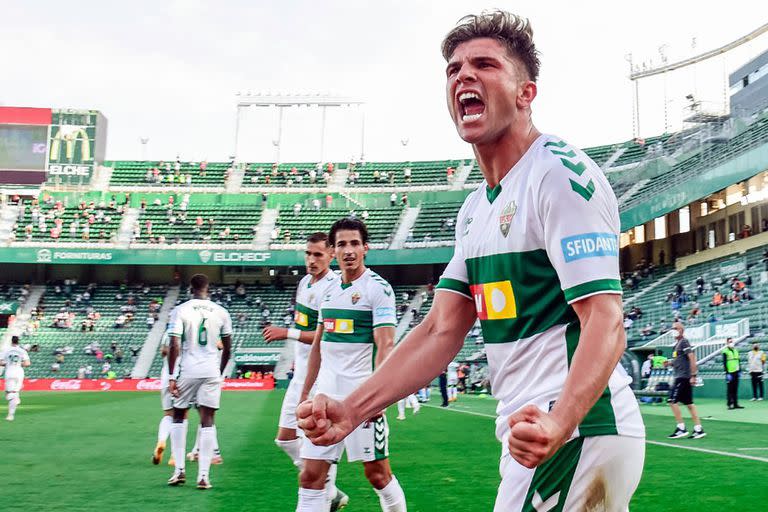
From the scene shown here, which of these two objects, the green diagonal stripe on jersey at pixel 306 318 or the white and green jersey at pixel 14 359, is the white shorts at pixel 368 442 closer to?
the green diagonal stripe on jersey at pixel 306 318

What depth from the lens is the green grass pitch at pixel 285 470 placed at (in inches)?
347

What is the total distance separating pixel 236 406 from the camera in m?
27.6

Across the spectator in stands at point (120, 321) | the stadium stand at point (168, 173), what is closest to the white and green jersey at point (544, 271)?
the spectator in stands at point (120, 321)

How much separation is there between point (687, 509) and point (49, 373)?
44.1 m

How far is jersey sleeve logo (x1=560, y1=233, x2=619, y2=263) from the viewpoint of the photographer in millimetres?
2438

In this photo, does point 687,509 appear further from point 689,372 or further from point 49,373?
point 49,373

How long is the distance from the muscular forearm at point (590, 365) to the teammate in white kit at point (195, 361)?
27.0ft

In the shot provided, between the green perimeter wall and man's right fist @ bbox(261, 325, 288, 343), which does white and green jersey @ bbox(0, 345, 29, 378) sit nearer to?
man's right fist @ bbox(261, 325, 288, 343)

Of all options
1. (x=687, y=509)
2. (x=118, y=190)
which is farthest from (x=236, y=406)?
(x=118, y=190)

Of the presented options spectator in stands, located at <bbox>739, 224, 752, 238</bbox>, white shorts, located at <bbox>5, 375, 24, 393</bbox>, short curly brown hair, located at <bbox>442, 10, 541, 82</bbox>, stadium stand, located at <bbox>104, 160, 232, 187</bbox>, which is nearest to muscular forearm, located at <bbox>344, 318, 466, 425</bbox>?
short curly brown hair, located at <bbox>442, 10, 541, 82</bbox>

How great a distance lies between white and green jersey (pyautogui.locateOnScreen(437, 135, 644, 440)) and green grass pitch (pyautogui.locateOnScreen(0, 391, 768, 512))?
604 cm

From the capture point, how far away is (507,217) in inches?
108

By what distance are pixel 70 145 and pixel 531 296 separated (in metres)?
62.4

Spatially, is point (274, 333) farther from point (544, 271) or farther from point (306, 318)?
point (544, 271)
